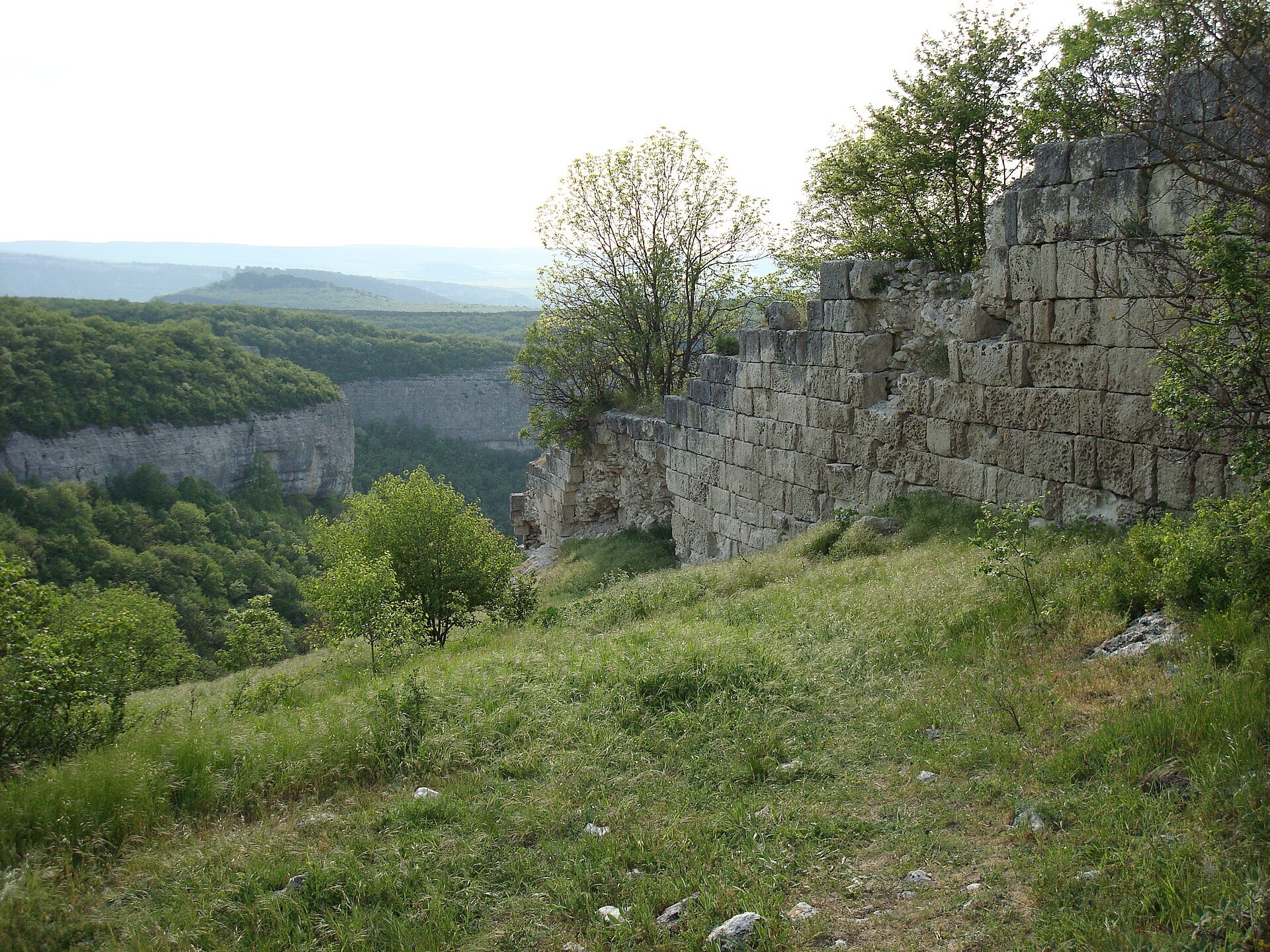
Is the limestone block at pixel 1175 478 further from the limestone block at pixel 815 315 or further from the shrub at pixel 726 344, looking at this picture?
the shrub at pixel 726 344

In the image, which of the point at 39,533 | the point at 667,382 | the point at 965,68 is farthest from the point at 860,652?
the point at 39,533

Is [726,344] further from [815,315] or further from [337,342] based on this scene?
[337,342]

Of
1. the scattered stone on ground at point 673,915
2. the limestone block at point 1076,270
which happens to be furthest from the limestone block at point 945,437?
the scattered stone on ground at point 673,915

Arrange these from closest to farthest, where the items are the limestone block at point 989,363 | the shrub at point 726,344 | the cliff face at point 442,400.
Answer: the limestone block at point 989,363 → the shrub at point 726,344 → the cliff face at point 442,400

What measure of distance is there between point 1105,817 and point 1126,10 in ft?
31.1

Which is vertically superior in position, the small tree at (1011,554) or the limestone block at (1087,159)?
the limestone block at (1087,159)

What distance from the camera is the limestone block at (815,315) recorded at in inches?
395

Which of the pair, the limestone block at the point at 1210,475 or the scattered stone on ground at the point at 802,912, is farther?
the limestone block at the point at 1210,475

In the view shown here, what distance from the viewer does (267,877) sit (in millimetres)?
3859

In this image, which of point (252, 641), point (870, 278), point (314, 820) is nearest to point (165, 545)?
point (252, 641)

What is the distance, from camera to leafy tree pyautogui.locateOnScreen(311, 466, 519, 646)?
412 inches

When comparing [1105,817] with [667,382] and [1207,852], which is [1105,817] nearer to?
[1207,852]

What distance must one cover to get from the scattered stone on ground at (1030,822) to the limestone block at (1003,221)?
17.8 ft

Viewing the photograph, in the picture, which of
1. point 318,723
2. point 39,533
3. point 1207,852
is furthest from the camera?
point 39,533
